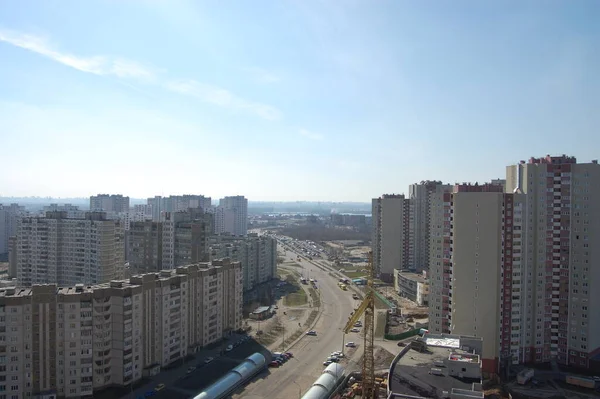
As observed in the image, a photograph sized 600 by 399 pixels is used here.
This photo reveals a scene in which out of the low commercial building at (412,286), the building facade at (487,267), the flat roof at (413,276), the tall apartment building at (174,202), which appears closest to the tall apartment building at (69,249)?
the low commercial building at (412,286)

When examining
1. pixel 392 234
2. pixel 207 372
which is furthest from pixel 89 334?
pixel 392 234

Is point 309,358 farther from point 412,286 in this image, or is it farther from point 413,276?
point 413,276

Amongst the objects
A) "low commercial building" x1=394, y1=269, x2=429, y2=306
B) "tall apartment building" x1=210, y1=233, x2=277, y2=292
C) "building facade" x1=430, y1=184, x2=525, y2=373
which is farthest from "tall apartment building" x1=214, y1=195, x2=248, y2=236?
"building facade" x1=430, y1=184, x2=525, y2=373

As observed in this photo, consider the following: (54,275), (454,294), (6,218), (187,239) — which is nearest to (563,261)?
(454,294)

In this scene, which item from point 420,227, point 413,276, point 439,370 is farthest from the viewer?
point 420,227

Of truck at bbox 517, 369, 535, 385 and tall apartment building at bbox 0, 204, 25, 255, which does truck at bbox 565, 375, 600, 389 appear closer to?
truck at bbox 517, 369, 535, 385

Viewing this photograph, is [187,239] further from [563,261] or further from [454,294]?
[563,261]

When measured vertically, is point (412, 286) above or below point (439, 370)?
below

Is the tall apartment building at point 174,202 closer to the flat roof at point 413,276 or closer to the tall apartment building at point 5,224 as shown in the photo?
the tall apartment building at point 5,224
